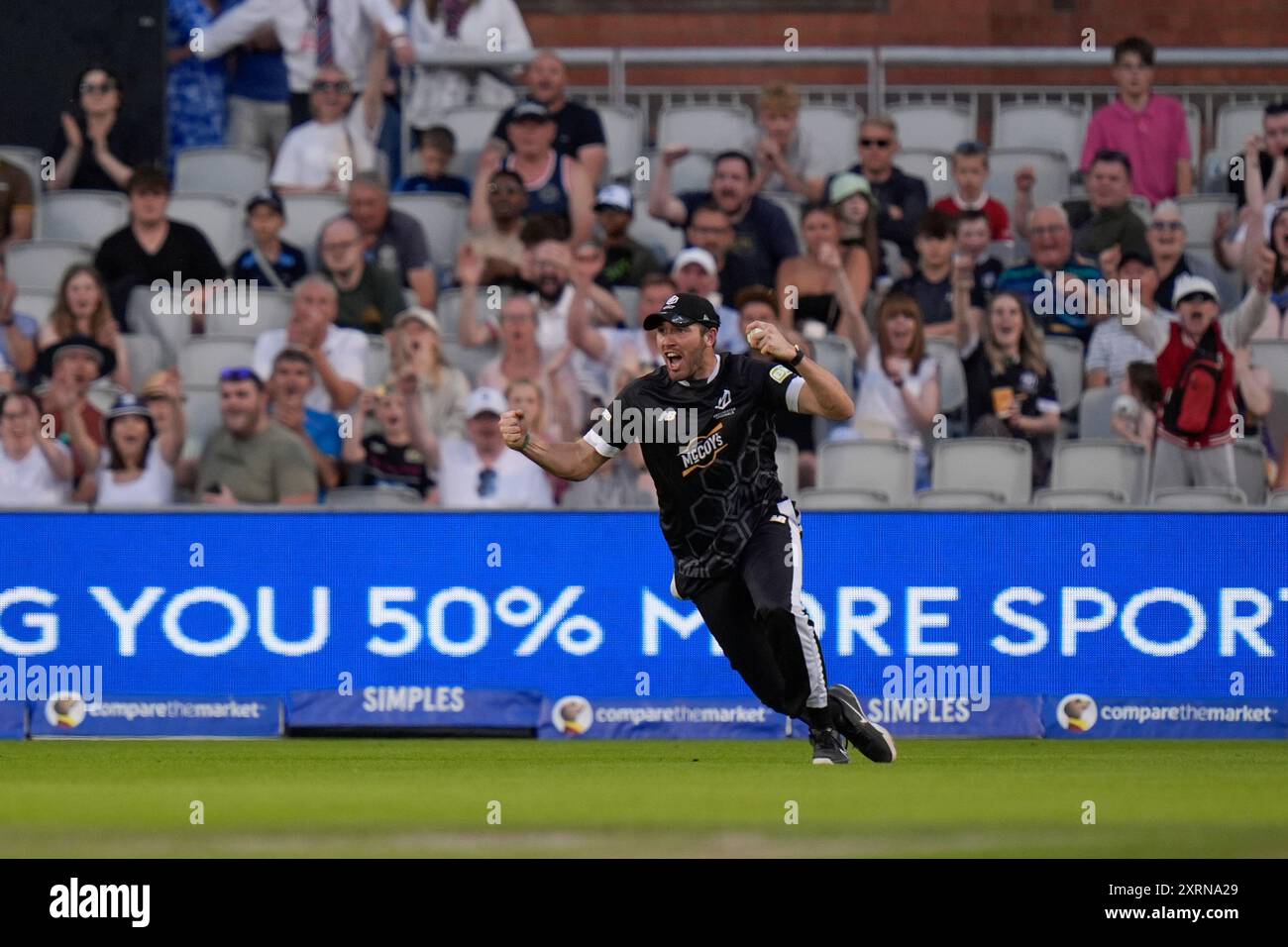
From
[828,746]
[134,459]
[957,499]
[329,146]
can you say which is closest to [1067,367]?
[957,499]

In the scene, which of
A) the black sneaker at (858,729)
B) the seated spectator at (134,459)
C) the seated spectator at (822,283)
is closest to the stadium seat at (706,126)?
the seated spectator at (822,283)

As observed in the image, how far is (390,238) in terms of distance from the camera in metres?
16.7

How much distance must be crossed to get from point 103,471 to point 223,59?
192 inches

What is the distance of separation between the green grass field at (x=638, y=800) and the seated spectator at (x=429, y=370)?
2878 mm

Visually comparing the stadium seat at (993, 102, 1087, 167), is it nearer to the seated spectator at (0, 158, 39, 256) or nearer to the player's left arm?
the seated spectator at (0, 158, 39, 256)

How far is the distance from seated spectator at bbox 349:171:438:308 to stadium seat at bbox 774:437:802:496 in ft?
10.6

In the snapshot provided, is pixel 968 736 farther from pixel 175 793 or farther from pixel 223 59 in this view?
pixel 223 59

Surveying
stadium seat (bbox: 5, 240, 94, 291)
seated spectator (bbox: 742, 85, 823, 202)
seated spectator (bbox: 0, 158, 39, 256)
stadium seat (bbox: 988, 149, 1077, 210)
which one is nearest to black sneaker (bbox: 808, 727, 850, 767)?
seated spectator (bbox: 742, 85, 823, 202)

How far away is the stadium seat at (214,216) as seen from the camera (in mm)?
17469

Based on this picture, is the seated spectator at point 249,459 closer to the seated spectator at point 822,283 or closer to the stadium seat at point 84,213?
the stadium seat at point 84,213

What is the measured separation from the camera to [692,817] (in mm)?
9008

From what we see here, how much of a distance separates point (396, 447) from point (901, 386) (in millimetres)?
3533

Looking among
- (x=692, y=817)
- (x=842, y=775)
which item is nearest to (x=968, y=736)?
(x=842, y=775)

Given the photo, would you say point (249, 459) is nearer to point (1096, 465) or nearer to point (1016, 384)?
point (1016, 384)
